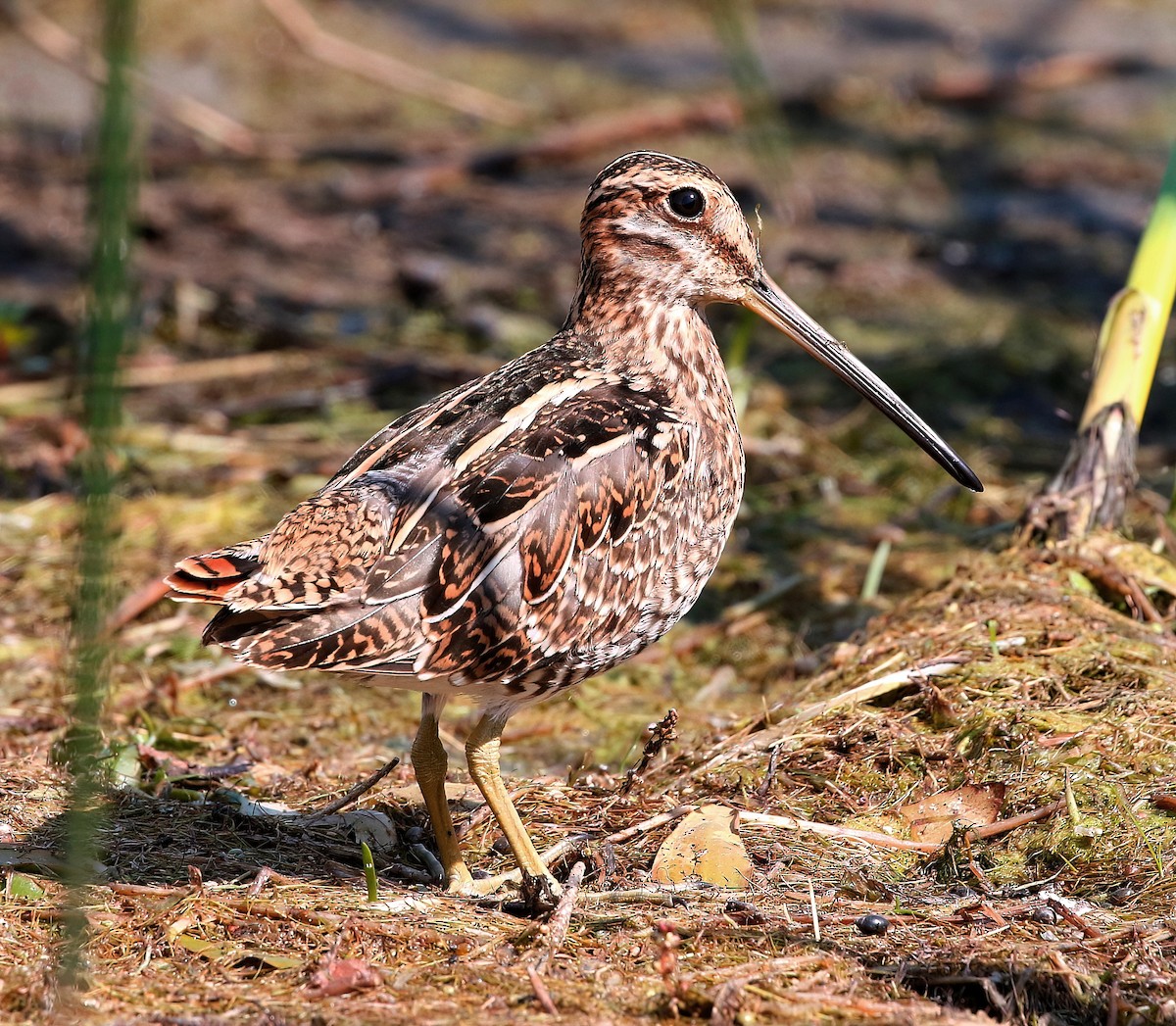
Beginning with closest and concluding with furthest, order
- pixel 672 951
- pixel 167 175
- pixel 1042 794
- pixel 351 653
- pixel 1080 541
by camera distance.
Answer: pixel 672 951 < pixel 351 653 < pixel 1042 794 < pixel 1080 541 < pixel 167 175

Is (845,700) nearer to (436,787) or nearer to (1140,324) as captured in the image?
(436,787)

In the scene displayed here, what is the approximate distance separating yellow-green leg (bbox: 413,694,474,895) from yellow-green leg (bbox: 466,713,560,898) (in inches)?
3.2

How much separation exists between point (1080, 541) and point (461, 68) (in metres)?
7.55

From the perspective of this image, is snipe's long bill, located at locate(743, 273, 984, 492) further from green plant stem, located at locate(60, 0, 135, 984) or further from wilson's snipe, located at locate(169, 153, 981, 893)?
green plant stem, located at locate(60, 0, 135, 984)

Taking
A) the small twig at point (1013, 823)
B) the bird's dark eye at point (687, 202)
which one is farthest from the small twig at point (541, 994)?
the bird's dark eye at point (687, 202)

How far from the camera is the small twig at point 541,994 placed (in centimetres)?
291

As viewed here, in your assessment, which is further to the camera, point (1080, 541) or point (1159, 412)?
point (1159, 412)

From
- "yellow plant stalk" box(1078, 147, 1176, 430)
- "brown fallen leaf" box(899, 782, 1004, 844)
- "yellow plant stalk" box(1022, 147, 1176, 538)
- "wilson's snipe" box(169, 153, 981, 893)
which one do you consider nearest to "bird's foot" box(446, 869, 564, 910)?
"wilson's snipe" box(169, 153, 981, 893)

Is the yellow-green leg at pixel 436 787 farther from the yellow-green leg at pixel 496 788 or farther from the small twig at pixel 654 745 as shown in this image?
the small twig at pixel 654 745

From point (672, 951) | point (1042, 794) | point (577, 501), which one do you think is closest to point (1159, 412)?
point (1042, 794)

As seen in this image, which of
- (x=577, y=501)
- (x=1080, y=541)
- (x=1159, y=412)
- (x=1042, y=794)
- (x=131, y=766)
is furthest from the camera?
(x=1159, y=412)

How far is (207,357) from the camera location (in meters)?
7.65

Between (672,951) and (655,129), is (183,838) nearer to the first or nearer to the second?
(672,951)

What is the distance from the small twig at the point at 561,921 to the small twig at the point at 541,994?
0.06 m
